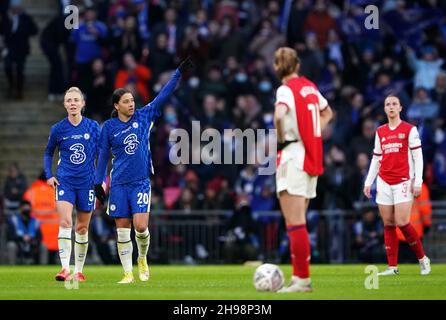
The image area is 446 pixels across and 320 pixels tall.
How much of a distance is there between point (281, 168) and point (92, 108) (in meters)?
16.3

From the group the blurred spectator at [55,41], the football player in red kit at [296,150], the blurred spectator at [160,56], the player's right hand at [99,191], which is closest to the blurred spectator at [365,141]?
the blurred spectator at [160,56]

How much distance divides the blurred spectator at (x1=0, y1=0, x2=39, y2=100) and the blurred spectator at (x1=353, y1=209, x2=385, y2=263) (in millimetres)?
9588

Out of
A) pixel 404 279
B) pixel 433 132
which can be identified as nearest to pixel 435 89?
pixel 433 132

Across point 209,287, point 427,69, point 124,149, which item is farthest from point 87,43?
point 209,287

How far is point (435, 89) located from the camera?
95.8 ft

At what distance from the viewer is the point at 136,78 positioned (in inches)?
1167

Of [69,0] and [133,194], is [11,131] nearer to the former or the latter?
[69,0]

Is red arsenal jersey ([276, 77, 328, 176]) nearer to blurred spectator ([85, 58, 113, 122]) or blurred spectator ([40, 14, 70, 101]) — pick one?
blurred spectator ([85, 58, 113, 122])

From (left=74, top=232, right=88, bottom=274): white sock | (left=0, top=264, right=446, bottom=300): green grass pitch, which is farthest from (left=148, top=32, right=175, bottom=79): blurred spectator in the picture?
(left=74, top=232, right=88, bottom=274): white sock

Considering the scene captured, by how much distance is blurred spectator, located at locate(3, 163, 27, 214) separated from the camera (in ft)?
89.8

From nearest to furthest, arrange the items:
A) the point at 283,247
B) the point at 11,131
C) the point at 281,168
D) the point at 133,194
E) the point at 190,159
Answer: the point at 281,168 → the point at 133,194 → the point at 283,247 → the point at 190,159 → the point at 11,131

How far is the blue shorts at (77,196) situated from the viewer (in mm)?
18078

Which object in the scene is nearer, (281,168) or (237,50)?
(281,168)

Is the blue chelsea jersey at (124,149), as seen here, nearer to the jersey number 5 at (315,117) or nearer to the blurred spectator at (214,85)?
the jersey number 5 at (315,117)
